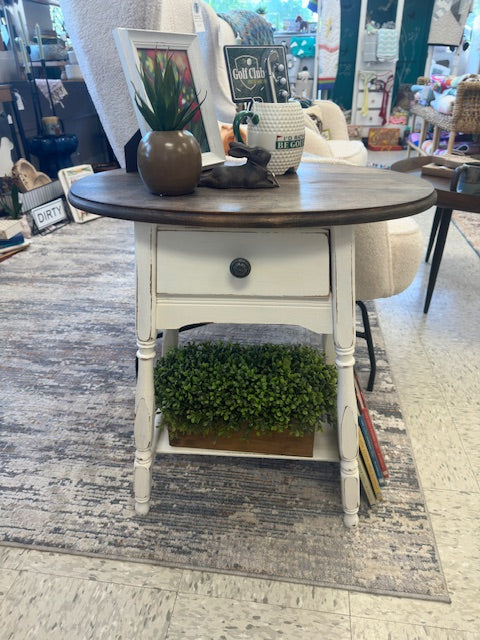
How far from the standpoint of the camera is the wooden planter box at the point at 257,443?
1071mm

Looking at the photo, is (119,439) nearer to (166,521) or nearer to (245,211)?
(166,521)

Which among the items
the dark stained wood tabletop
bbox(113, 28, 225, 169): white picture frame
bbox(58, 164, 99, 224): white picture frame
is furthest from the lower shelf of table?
bbox(58, 164, 99, 224): white picture frame

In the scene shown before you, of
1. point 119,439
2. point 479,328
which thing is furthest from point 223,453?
point 479,328

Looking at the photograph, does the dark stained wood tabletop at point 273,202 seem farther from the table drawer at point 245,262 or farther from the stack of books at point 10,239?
the stack of books at point 10,239

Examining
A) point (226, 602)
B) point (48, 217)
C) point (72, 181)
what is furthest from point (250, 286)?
point (72, 181)

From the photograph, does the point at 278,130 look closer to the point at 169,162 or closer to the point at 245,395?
the point at 169,162

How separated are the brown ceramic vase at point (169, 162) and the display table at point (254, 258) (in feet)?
0.08

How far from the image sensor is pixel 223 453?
1.09m

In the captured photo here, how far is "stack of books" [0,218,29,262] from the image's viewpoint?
2.65m

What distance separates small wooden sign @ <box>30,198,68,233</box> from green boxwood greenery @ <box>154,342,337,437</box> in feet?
7.56

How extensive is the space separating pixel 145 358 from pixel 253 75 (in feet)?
2.57

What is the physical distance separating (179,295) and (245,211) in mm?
239

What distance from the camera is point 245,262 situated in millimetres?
883

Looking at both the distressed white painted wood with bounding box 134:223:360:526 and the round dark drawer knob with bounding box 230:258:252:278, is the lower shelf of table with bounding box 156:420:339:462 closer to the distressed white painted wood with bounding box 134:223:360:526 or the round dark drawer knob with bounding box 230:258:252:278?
the distressed white painted wood with bounding box 134:223:360:526
